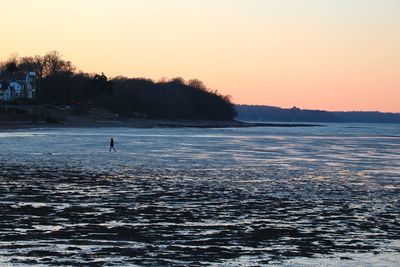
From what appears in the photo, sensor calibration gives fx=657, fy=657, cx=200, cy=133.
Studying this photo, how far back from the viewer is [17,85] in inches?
6211

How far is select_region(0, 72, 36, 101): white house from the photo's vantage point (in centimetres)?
15074

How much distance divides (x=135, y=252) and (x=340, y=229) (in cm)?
568

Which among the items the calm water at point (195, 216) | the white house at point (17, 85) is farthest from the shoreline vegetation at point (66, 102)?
the calm water at point (195, 216)

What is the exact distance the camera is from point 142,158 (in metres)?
41.2

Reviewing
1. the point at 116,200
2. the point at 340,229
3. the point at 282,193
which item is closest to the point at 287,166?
the point at 282,193

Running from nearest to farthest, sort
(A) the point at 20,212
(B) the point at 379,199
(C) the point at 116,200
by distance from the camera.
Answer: (A) the point at 20,212
(C) the point at 116,200
(B) the point at 379,199

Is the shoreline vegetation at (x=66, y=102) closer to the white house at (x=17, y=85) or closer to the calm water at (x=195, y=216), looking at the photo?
the white house at (x=17, y=85)

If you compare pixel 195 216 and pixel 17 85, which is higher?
pixel 17 85

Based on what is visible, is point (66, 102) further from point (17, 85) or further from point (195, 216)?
point (195, 216)

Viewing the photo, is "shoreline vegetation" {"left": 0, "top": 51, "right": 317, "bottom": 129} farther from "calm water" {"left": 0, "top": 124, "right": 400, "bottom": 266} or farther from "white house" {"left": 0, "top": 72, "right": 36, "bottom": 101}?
"calm water" {"left": 0, "top": 124, "right": 400, "bottom": 266}

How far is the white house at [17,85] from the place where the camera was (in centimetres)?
15074

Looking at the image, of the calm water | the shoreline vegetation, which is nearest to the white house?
the shoreline vegetation

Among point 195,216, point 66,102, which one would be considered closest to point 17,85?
point 66,102

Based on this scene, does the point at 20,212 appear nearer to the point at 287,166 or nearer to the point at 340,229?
the point at 340,229
